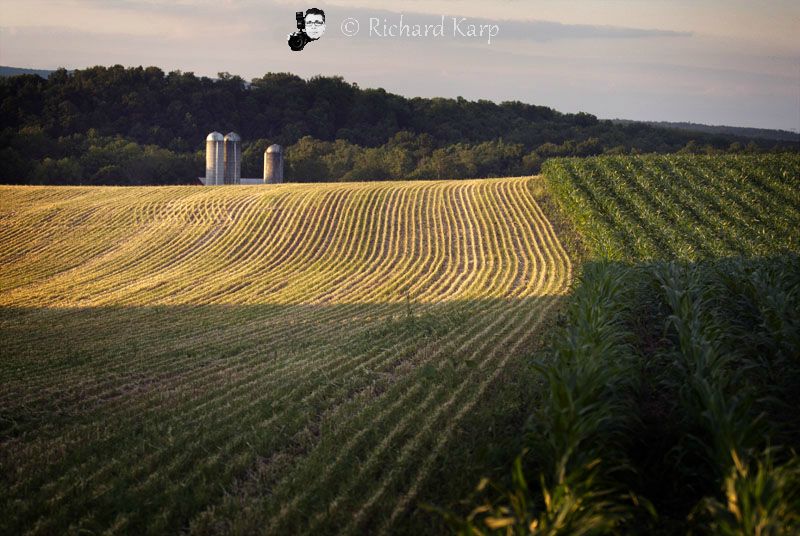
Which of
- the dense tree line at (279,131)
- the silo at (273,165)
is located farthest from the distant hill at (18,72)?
the silo at (273,165)

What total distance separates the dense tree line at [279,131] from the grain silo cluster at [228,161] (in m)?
8.31

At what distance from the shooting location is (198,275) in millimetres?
26969

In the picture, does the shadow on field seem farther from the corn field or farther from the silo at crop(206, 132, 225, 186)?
the silo at crop(206, 132, 225, 186)

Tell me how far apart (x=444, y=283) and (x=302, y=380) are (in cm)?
1390

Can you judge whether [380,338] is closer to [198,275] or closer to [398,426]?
[398,426]

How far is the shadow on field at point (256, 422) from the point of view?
6.61 meters

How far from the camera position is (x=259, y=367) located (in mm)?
12477

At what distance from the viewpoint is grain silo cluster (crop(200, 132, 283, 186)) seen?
55.2 meters

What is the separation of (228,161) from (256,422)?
49.2m

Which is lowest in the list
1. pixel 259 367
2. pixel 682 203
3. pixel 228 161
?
pixel 259 367

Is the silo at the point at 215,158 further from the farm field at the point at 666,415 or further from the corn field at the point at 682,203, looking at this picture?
the farm field at the point at 666,415

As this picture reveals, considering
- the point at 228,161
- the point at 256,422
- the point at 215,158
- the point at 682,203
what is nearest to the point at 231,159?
the point at 228,161

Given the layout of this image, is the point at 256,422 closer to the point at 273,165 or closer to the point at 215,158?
the point at 273,165

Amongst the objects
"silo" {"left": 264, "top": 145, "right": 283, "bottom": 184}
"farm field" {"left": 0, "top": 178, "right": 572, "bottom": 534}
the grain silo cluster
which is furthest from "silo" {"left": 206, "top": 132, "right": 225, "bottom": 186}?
"farm field" {"left": 0, "top": 178, "right": 572, "bottom": 534}
